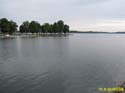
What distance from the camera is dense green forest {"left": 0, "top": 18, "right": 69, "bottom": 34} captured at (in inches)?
4963

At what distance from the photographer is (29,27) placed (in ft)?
514

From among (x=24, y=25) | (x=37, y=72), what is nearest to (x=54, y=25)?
(x=24, y=25)

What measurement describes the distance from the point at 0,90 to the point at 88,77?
943cm

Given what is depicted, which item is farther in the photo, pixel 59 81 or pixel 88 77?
pixel 88 77

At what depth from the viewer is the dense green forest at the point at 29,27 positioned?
414 ft

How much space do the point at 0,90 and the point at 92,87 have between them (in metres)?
8.44

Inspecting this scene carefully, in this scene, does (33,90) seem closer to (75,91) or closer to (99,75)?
(75,91)

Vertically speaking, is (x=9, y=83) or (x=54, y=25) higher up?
(x=54, y=25)

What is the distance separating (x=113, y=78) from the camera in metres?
18.6

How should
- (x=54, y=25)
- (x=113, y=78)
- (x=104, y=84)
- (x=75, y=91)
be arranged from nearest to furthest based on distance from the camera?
(x=75, y=91), (x=104, y=84), (x=113, y=78), (x=54, y=25)

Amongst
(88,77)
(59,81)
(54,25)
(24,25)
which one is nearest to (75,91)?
(59,81)

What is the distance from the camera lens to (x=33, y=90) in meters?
14.9

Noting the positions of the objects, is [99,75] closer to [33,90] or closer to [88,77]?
[88,77]

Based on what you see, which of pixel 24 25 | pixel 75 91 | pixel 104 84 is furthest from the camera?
pixel 24 25
